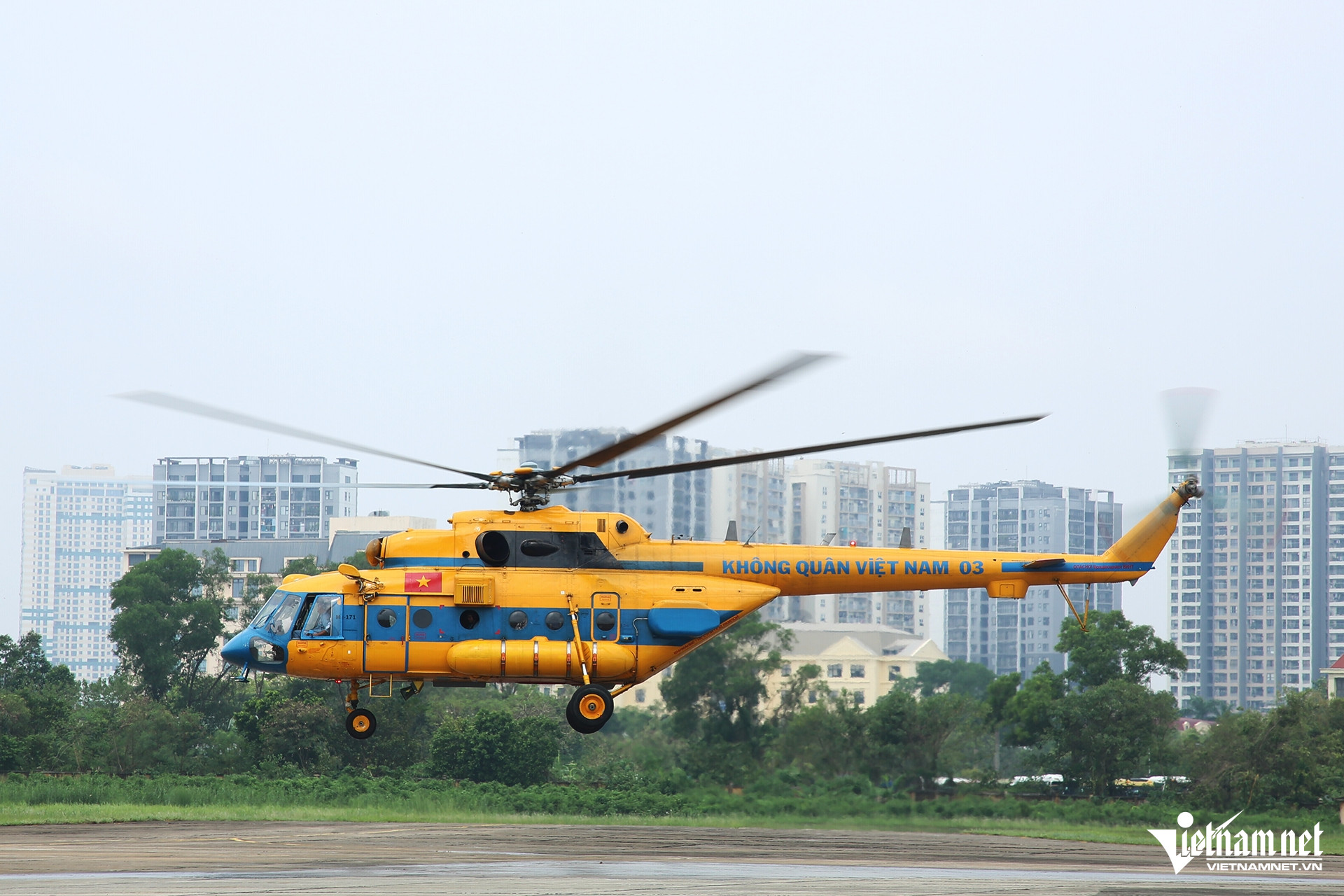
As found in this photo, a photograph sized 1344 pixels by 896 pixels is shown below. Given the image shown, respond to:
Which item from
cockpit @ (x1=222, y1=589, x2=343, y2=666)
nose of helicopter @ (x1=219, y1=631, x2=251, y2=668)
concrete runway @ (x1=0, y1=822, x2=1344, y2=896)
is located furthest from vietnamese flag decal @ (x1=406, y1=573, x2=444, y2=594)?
concrete runway @ (x1=0, y1=822, x2=1344, y2=896)

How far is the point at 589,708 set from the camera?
19750mm

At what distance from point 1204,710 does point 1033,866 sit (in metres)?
68.2

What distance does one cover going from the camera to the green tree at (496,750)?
47344mm

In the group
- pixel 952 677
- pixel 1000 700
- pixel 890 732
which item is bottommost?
pixel 952 677

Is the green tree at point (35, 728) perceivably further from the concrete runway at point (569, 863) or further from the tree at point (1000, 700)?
the tree at point (1000, 700)

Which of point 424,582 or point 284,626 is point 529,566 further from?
point 284,626

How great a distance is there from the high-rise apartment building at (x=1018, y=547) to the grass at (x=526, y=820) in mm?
72743

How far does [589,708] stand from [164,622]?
54.0 m

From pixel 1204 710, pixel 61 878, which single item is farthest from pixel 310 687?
pixel 1204 710

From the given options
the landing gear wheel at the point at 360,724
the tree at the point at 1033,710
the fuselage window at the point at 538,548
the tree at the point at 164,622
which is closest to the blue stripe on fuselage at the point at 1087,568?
the fuselage window at the point at 538,548

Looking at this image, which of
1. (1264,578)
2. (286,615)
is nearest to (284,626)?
(286,615)

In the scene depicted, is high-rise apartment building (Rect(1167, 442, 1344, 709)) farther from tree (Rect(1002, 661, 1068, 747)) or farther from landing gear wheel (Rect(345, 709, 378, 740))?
landing gear wheel (Rect(345, 709, 378, 740))

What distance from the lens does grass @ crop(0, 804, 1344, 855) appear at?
31562mm

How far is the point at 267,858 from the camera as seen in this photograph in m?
24.0
